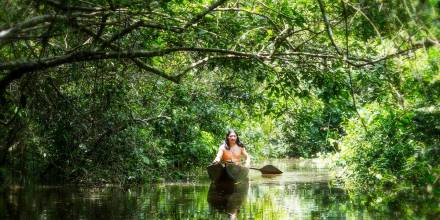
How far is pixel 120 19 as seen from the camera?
309 inches

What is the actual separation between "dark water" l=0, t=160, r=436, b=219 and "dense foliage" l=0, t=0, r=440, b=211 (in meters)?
0.66

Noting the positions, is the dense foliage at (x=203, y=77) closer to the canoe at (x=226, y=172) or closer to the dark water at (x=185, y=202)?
the dark water at (x=185, y=202)

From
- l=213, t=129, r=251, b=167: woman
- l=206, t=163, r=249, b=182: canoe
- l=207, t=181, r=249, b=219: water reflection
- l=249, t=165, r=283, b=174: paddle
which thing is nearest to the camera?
l=207, t=181, r=249, b=219: water reflection

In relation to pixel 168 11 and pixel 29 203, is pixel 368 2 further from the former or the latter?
pixel 29 203

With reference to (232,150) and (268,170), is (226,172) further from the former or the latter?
(268,170)

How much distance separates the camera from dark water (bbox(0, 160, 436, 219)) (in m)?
8.79

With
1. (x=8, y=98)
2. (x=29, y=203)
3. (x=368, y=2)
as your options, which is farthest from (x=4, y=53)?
(x=368, y=2)

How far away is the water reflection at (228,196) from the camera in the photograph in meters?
9.78

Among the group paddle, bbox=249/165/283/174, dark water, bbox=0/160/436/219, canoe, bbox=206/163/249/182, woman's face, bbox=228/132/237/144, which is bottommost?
dark water, bbox=0/160/436/219

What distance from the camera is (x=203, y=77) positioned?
631 inches

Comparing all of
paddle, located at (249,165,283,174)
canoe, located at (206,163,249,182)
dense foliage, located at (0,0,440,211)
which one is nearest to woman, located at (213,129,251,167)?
dense foliage, located at (0,0,440,211)

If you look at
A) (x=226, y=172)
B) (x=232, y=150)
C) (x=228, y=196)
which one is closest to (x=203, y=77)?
(x=232, y=150)

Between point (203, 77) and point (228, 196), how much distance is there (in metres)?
4.66

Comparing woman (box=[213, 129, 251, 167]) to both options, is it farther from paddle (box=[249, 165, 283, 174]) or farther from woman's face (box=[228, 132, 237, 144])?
paddle (box=[249, 165, 283, 174])
